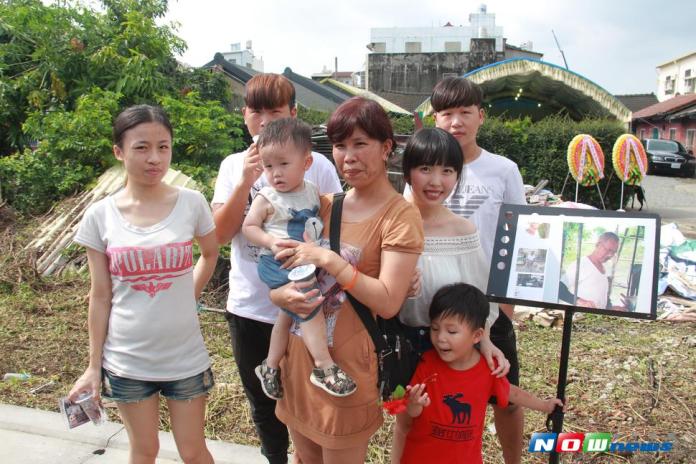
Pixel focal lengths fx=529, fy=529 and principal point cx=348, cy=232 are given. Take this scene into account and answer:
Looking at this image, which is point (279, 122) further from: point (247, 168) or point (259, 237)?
point (259, 237)

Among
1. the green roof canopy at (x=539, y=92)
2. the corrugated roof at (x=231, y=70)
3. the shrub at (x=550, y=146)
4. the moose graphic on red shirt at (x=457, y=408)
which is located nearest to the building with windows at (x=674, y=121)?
the green roof canopy at (x=539, y=92)

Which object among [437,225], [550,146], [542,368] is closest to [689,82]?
[550,146]

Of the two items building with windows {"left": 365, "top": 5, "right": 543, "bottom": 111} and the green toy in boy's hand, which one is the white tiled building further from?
the green toy in boy's hand

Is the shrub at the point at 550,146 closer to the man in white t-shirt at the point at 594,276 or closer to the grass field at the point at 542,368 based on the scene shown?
the grass field at the point at 542,368

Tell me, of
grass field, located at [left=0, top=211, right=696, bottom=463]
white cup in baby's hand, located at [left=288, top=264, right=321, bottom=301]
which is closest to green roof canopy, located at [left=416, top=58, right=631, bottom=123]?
grass field, located at [left=0, top=211, right=696, bottom=463]

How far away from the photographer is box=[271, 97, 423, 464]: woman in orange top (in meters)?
1.68

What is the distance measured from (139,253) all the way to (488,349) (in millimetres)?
1375

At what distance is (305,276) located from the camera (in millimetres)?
1669

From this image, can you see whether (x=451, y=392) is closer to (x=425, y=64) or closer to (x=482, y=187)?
(x=482, y=187)

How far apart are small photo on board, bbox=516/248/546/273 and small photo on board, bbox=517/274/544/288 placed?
0.07ft

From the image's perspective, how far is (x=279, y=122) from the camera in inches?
76.2

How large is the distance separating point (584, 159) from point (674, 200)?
742 cm

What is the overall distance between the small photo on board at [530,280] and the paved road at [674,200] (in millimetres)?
9537

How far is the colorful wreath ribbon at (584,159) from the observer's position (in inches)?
404
